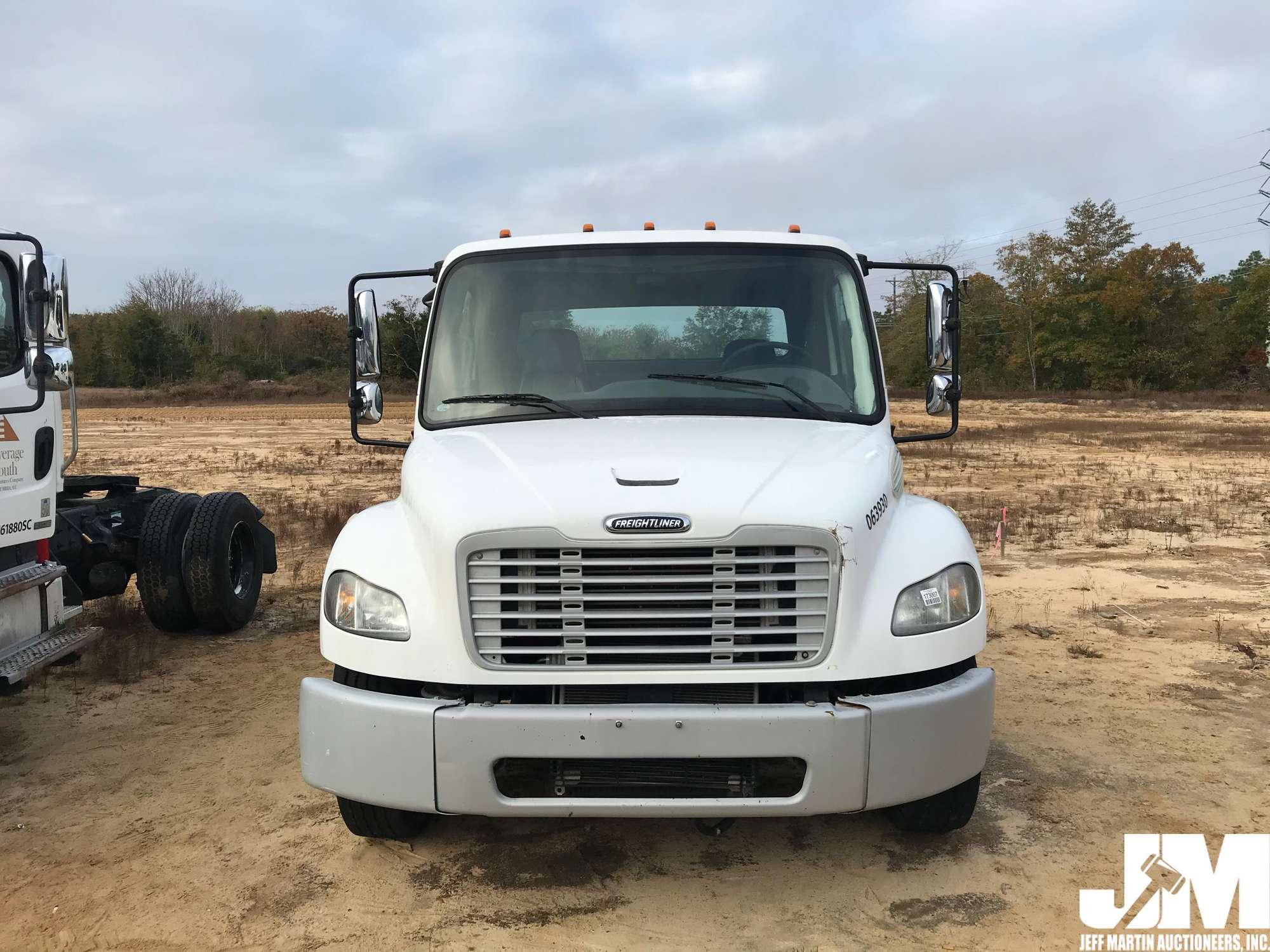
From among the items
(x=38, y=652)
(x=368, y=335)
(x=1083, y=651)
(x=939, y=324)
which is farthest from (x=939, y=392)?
(x=38, y=652)

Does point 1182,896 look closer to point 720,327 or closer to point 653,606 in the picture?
point 653,606

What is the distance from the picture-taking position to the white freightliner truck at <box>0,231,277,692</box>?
5.09m

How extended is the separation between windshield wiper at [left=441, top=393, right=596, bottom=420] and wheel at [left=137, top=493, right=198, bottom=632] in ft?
11.4

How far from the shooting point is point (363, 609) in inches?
139

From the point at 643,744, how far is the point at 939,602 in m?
1.10

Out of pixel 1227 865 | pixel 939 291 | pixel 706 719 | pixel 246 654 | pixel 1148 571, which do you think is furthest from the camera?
pixel 1148 571

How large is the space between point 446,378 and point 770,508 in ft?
6.20

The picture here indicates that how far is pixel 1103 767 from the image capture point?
480cm

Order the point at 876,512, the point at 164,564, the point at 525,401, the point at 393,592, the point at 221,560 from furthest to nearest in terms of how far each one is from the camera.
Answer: the point at 221,560
the point at 164,564
the point at 525,401
the point at 876,512
the point at 393,592

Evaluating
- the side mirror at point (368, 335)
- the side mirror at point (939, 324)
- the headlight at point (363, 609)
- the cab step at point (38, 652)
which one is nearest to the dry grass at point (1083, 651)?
the side mirror at point (939, 324)

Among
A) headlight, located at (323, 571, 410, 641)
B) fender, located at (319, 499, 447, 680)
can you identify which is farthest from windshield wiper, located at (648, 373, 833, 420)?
headlight, located at (323, 571, 410, 641)

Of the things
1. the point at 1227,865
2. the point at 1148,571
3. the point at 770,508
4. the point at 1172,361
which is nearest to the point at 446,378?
the point at 770,508

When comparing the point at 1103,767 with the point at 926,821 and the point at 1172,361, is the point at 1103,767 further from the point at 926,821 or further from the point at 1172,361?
the point at 1172,361

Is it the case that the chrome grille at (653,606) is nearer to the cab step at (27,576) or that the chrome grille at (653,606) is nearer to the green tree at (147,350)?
the cab step at (27,576)
